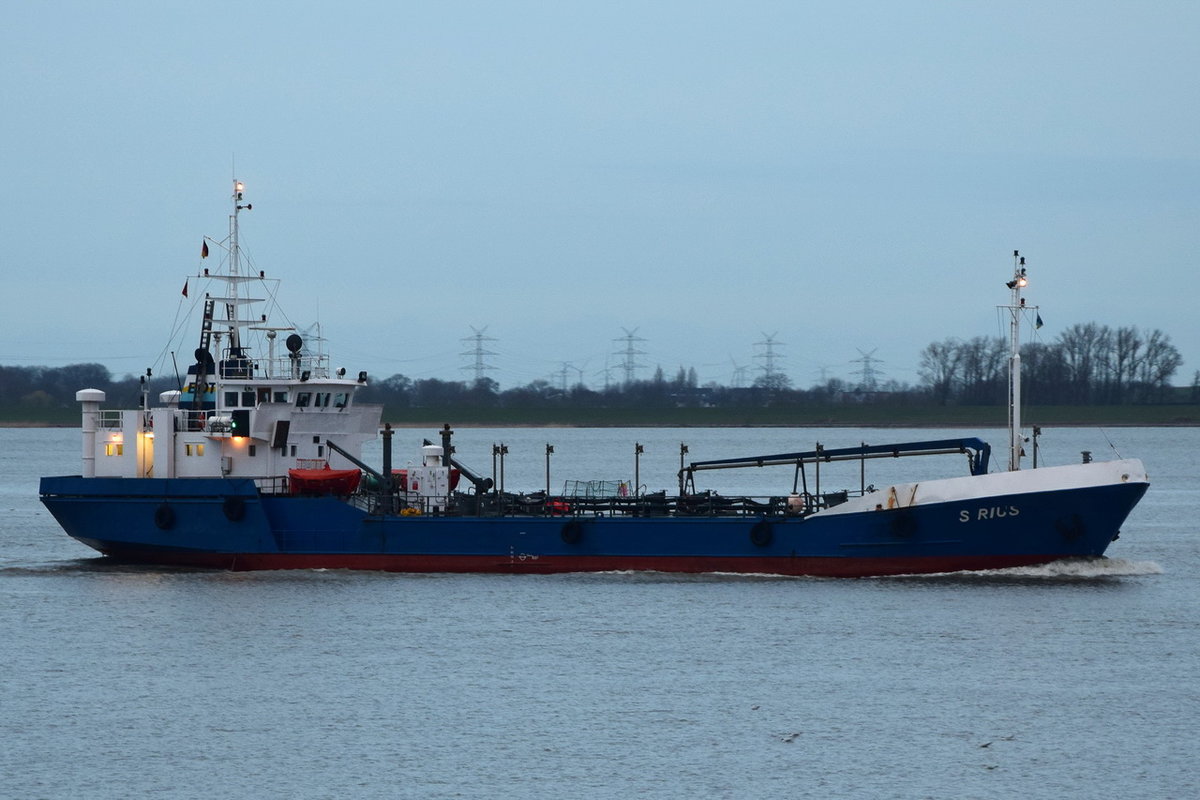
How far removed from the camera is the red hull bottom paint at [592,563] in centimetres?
3450

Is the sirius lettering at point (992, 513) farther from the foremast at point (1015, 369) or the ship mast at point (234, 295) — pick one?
the ship mast at point (234, 295)

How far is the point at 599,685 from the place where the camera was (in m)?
26.9

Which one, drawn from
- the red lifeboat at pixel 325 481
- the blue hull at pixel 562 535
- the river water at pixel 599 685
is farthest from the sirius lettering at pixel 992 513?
the red lifeboat at pixel 325 481

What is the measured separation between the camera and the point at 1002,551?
34281 millimetres

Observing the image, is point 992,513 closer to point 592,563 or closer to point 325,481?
→ point 592,563

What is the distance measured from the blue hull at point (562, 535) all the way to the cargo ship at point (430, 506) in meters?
0.04

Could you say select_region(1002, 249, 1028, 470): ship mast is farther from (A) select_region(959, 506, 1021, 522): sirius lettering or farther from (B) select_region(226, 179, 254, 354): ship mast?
(B) select_region(226, 179, 254, 354): ship mast

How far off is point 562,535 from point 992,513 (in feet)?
29.9

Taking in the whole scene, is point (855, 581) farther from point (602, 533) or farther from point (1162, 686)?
point (1162, 686)

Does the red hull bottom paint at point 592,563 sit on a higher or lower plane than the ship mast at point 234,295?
lower

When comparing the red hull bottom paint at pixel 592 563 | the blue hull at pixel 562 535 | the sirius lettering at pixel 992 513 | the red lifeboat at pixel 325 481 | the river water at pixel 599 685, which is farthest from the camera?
the red lifeboat at pixel 325 481

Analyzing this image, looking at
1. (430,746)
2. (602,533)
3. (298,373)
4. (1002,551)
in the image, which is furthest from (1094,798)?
(298,373)

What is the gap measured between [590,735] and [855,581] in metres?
12.6

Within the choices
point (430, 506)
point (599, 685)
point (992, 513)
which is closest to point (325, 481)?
point (430, 506)
